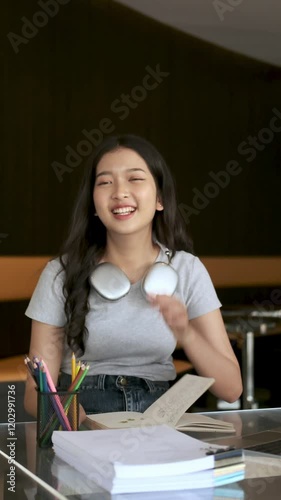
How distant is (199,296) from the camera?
1.83 meters

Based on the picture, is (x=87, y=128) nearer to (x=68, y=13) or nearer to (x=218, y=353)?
(x=68, y=13)

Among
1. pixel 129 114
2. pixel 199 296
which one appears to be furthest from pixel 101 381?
pixel 129 114

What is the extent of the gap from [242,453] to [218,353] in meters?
0.68

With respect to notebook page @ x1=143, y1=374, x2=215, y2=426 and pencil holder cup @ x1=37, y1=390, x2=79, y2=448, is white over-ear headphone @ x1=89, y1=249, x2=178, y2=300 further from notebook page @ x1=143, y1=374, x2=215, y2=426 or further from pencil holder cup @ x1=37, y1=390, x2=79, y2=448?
pencil holder cup @ x1=37, y1=390, x2=79, y2=448

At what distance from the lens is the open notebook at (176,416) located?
1.33 meters

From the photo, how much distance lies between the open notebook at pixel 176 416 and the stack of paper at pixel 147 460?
0.18 metres

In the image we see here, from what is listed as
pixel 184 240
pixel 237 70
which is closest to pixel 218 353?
pixel 184 240

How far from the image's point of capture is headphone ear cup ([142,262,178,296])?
167cm

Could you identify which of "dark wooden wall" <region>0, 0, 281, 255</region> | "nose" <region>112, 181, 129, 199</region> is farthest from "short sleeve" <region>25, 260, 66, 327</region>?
"dark wooden wall" <region>0, 0, 281, 255</region>

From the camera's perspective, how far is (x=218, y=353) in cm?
175

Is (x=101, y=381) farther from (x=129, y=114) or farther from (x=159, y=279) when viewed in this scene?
(x=129, y=114)

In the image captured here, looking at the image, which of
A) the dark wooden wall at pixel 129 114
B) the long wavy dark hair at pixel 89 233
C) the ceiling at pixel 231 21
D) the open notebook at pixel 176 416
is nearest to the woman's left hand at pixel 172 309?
the open notebook at pixel 176 416

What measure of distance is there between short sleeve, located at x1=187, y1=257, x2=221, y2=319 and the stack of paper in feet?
2.24

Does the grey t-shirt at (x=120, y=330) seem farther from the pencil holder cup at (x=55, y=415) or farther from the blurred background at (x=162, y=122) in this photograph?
the blurred background at (x=162, y=122)
